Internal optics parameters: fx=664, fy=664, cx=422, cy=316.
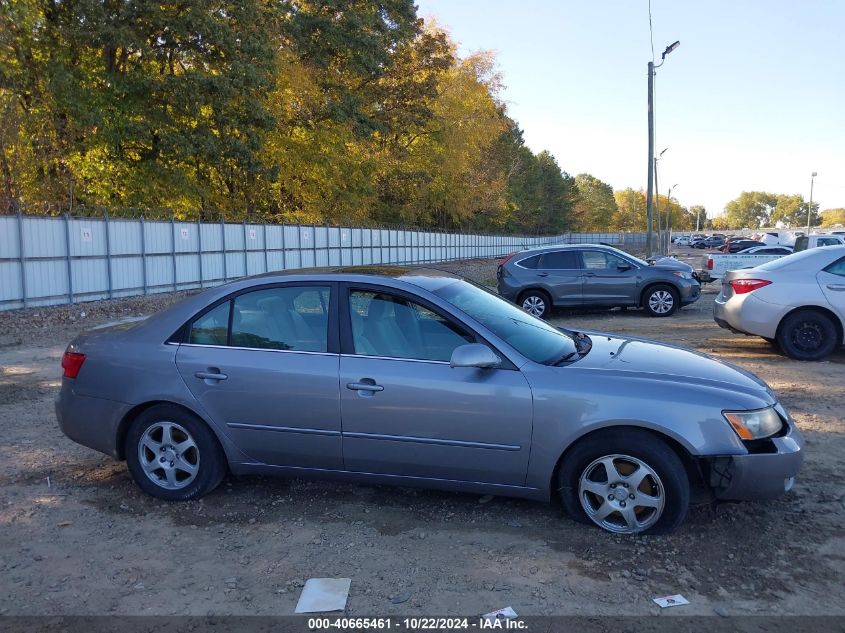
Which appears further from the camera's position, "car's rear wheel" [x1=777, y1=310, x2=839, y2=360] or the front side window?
"car's rear wheel" [x1=777, y1=310, x2=839, y2=360]

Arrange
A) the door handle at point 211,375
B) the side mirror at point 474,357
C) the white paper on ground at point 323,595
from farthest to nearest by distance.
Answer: the door handle at point 211,375 → the side mirror at point 474,357 → the white paper on ground at point 323,595

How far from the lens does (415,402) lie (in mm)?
3887

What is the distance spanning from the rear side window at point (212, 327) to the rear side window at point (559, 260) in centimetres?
994

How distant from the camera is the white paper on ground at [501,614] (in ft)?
9.90

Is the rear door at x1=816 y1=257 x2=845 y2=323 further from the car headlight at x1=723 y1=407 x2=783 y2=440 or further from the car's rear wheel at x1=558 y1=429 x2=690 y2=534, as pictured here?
the car's rear wheel at x1=558 y1=429 x2=690 y2=534

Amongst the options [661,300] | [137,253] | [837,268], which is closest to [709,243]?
[661,300]

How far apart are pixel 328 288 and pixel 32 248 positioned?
14223 millimetres

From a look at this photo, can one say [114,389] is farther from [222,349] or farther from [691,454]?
[691,454]

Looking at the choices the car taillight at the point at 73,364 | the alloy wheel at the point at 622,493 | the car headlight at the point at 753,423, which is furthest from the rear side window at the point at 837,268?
the car taillight at the point at 73,364

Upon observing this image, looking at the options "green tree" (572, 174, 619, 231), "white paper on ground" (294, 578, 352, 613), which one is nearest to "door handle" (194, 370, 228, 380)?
"white paper on ground" (294, 578, 352, 613)

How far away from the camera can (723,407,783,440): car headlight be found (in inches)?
144

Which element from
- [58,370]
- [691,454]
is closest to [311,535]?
[691,454]

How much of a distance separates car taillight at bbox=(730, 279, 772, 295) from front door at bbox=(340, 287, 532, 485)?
6.15 m

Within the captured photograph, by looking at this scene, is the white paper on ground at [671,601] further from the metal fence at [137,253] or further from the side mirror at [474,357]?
the metal fence at [137,253]
